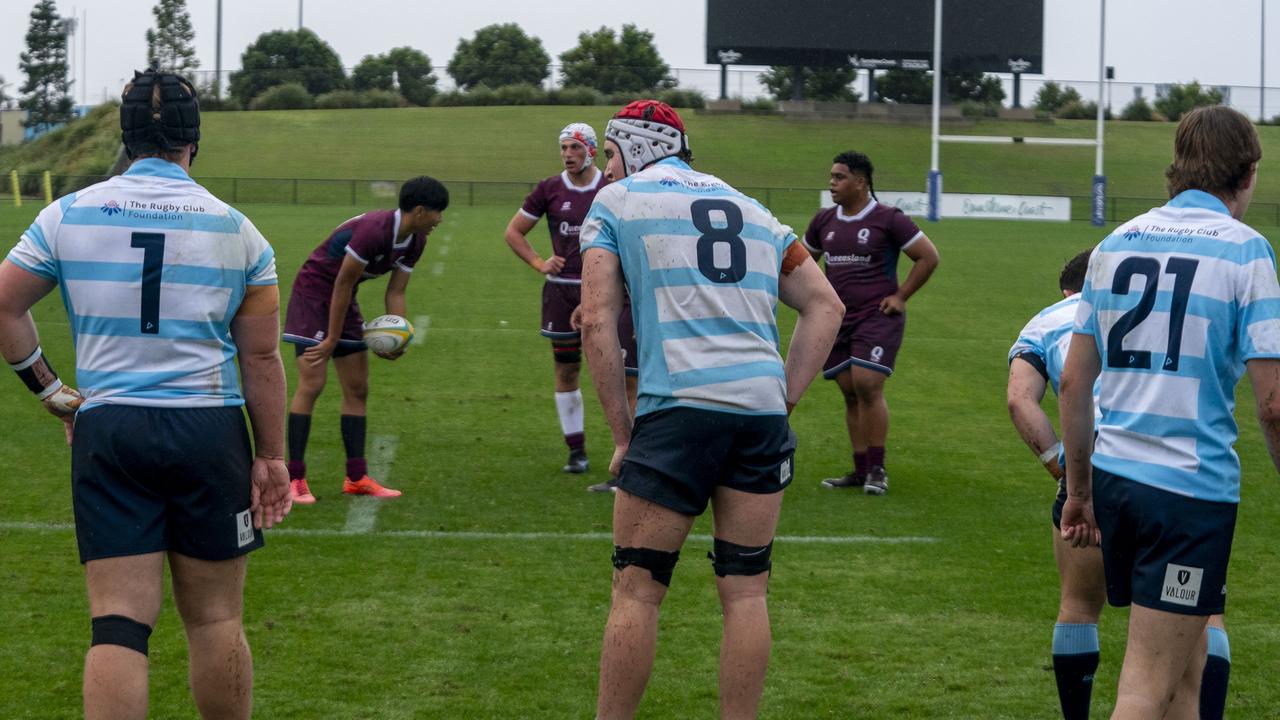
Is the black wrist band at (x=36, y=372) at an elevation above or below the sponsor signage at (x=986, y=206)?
below

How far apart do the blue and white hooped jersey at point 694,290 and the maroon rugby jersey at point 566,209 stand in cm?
497

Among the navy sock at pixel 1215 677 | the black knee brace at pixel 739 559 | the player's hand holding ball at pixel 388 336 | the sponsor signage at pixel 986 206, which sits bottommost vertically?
the navy sock at pixel 1215 677

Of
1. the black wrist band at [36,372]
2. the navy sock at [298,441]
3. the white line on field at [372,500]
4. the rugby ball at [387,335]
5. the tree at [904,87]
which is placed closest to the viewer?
the black wrist band at [36,372]

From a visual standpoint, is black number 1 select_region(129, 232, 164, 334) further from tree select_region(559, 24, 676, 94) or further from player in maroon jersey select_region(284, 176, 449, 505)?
tree select_region(559, 24, 676, 94)

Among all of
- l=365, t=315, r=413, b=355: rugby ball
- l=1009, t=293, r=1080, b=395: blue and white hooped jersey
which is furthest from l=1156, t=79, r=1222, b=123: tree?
l=1009, t=293, r=1080, b=395: blue and white hooped jersey

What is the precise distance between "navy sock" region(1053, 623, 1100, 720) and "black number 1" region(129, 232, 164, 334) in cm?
294

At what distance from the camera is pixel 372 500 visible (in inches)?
345

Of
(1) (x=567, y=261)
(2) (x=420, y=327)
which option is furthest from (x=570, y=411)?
(2) (x=420, y=327)

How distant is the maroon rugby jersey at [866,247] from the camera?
939 centimetres

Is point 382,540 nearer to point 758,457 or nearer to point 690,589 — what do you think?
point 690,589

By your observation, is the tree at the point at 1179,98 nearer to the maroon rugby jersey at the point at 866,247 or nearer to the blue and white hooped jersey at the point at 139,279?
the maroon rugby jersey at the point at 866,247

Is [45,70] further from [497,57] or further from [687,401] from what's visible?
[687,401]

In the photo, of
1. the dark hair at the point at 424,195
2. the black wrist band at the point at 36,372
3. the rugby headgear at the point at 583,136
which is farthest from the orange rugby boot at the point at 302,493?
the black wrist band at the point at 36,372

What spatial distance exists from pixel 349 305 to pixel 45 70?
93517 millimetres
